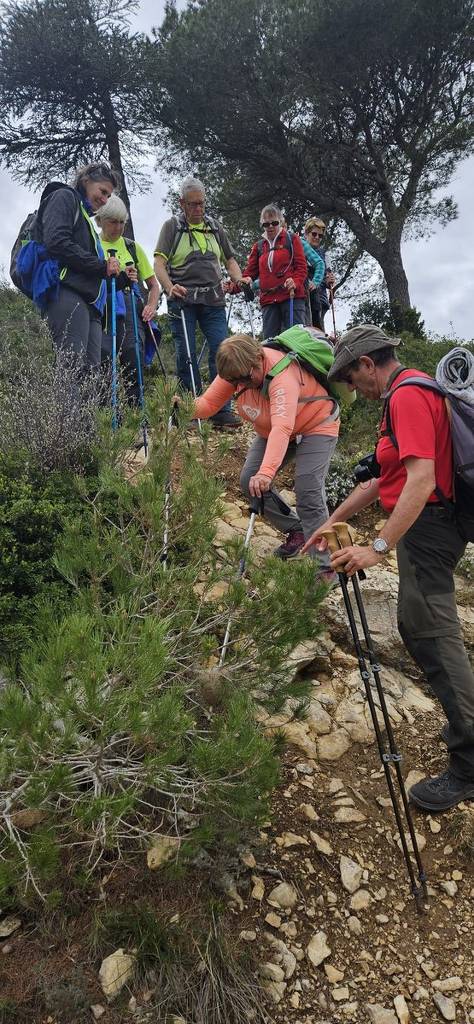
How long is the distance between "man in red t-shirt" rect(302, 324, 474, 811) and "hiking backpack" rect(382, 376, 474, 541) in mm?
22

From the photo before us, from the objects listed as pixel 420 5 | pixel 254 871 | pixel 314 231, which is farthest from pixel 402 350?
pixel 254 871

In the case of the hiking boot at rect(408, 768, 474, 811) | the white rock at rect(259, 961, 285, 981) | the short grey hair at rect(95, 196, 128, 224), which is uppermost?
the short grey hair at rect(95, 196, 128, 224)

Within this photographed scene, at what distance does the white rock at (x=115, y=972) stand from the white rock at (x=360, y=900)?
0.91m

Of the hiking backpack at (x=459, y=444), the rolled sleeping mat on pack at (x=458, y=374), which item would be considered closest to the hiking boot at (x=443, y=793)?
the hiking backpack at (x=459, y=444)

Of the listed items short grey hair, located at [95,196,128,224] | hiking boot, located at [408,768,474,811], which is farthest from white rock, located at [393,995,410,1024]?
short grey hair, located at [95,196,128,224]

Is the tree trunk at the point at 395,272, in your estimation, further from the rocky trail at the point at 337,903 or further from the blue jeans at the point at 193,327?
the rocky trail at the point at 337,903

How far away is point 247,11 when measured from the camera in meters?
13.0

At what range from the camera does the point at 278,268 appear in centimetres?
670

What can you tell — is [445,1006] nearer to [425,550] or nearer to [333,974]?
[333,974]

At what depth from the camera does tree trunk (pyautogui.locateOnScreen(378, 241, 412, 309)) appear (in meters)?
13.7

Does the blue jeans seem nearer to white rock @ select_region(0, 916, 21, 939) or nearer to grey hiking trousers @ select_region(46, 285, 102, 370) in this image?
grey hiking trousers @ select_region(46, 285, 102, 370)

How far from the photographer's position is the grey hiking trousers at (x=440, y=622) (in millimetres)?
2686

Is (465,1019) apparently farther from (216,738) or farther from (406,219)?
(406,219)

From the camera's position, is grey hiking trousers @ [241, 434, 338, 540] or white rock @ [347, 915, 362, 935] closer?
white rock @ [347, 915, 362, 935]
